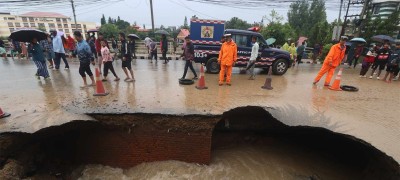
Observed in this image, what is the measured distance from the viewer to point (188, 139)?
425 centimetres

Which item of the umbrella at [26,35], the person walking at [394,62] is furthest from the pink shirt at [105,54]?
the person walking at [394,62]

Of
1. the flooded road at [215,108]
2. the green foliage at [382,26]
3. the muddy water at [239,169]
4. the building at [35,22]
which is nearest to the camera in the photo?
the flooded road at [215,108]

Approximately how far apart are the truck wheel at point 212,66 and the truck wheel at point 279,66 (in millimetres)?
2259

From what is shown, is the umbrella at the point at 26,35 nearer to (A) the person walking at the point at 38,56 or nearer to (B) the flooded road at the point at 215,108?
(A) the person walking at the point at 38,56

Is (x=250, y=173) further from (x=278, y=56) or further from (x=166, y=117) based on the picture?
(x=278, y=56)

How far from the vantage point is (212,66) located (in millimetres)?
8375

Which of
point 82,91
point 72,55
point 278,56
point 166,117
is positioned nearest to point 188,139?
point 166,117

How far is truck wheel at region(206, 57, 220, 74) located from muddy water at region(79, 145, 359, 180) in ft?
13.1

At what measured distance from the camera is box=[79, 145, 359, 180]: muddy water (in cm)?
423

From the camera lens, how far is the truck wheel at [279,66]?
837 centimetres

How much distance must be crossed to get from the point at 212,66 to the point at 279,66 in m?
2.66

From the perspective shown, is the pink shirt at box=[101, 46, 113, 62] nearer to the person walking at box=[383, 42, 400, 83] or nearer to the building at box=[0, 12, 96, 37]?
the person walking at box=[383, 42, 400, 83]

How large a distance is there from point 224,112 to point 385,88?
5.78 metres

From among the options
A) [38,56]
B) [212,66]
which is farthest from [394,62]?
[38,56]
